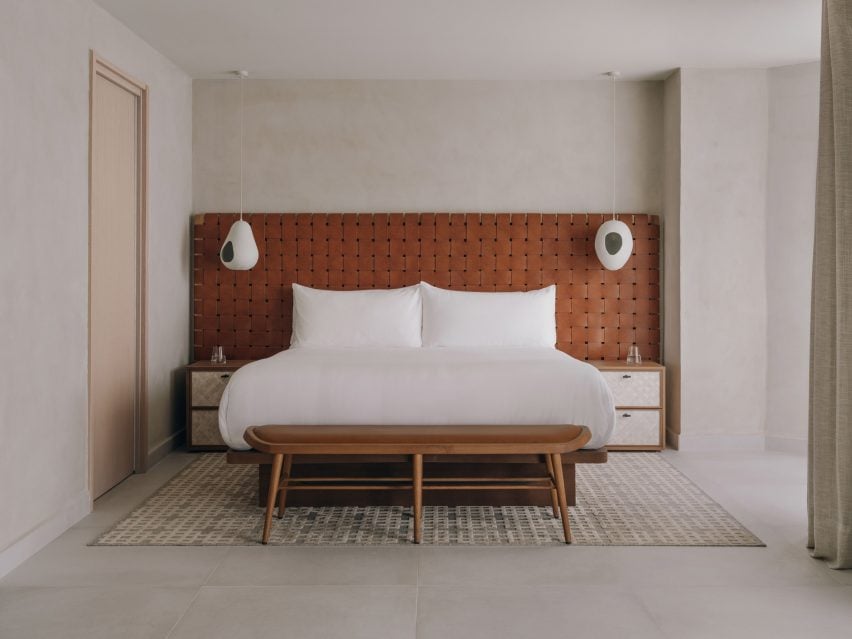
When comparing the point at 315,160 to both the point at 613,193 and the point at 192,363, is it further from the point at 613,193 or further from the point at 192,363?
the point at 613,193

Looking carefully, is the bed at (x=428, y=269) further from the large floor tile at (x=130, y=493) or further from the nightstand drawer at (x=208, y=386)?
the large floor tile at (x=130, y=493)

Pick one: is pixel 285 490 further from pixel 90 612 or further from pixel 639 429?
pixel 639 429

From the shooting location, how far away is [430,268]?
532cm

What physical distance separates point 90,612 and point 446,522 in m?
1.55

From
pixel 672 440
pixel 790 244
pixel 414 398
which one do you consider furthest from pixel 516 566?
pixel 790 244

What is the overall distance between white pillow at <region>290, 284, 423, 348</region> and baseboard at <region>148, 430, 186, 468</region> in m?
1.00

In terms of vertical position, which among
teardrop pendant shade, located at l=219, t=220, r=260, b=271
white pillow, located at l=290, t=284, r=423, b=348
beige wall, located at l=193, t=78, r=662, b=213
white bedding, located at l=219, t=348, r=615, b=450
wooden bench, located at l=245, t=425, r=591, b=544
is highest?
beige wall, located at l=193, t=78, r=662, b=213

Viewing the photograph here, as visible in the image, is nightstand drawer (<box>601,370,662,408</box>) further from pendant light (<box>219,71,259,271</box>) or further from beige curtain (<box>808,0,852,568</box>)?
pendant light (<box>219,71,259,271</box>)

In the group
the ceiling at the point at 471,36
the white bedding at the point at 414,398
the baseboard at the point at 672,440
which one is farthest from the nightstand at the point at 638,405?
the ceiling at the point at 471,36

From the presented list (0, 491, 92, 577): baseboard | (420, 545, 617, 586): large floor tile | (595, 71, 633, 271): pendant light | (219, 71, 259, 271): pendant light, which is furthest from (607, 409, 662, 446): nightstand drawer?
(0, 491, 92, 577): baseboard

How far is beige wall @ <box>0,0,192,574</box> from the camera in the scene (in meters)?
2.93

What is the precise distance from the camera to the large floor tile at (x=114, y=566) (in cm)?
281

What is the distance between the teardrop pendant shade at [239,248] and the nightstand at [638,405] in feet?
8.10

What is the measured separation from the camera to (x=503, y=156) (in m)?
5.34
